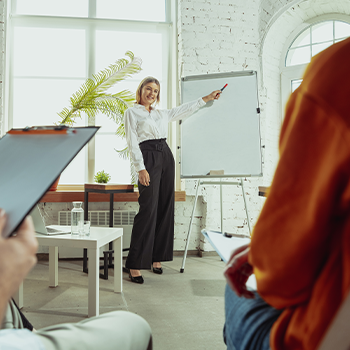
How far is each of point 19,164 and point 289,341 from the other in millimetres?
512

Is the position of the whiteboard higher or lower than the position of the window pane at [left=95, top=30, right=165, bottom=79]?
lower

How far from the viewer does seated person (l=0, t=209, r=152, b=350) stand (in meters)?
0.37

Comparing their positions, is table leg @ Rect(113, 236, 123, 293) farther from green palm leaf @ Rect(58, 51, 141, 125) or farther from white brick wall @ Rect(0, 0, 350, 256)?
green palm leaf @ Rect(58, 51, 141, 125)

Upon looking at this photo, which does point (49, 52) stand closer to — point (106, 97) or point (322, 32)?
point (106, 97)

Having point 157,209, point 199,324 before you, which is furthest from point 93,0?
point 199,324

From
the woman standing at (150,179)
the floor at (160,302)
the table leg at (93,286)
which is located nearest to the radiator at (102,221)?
the floor at (160,302)

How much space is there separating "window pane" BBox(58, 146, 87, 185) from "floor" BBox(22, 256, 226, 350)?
98 centimetres

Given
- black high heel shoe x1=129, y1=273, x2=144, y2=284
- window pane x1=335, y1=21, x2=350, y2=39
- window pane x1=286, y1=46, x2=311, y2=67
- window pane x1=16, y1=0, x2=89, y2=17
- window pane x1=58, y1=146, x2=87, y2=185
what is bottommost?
black high heel shoe x1=129, y1=273, x2=144, y2=284

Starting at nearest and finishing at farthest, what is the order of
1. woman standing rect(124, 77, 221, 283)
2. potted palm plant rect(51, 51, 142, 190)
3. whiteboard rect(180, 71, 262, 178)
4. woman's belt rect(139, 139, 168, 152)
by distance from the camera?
1. woman standing rect(124, 77, 221, 283)
2. woman's belt rect(139, 139, 168, 152)
3. whiteboard rect(180, 71, 262, 178)
4. potted palm plant rect(51, 51, 142, 190)

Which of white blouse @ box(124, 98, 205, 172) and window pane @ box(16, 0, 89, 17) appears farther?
window pane @ box(16, 0, 89, 17)

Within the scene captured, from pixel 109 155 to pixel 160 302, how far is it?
75.2 inches

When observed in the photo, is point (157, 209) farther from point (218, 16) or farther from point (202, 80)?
point (218, 16)

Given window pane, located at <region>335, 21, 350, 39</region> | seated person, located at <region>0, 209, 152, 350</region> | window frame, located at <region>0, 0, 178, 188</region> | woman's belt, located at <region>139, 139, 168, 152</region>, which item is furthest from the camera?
window frame, located at <region>0, 0, 178, 188</region>

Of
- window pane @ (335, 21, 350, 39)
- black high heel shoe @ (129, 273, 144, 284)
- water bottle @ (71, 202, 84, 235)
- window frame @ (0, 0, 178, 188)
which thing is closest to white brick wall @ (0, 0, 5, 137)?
window frame @ (0, 0, 178, 188)
